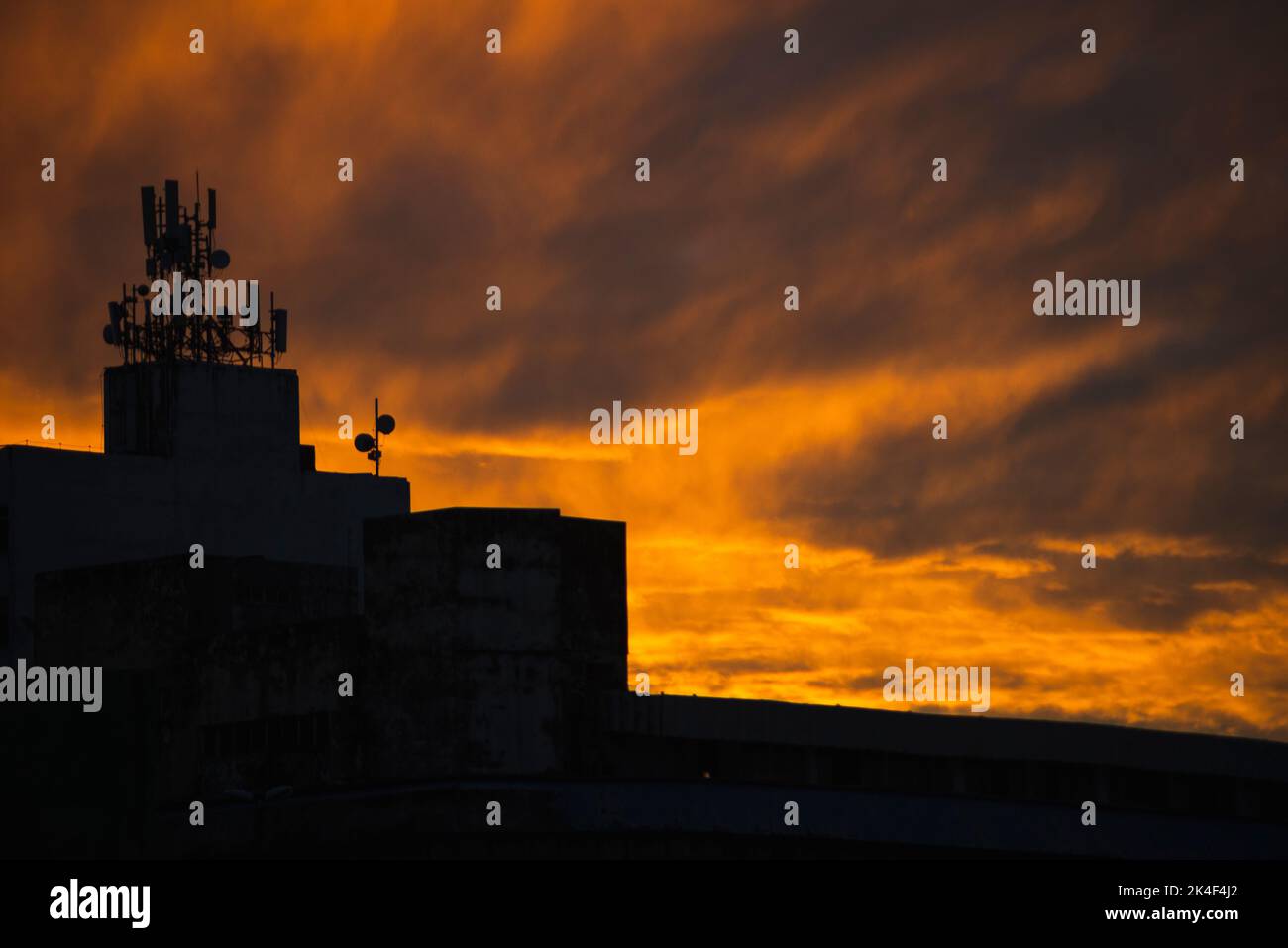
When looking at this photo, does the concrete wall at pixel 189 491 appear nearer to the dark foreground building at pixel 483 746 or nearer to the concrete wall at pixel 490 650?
the dark foreground building at pixel 483 746

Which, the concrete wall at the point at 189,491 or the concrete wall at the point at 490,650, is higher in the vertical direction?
the concrete wall at the point at 189,491

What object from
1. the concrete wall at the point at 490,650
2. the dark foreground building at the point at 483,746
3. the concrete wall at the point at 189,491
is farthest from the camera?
the concrete wall at the point at 189,491

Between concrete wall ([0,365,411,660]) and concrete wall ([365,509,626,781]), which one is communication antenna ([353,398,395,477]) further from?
concrete wall ([365,509,626,781])

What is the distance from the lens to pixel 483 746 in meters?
53.9

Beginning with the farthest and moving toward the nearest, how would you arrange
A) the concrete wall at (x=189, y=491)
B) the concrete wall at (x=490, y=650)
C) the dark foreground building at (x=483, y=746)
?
the concrete wall at (x=189, y=491), the concrete wall at (x=490, y=650), the dark foreground building at (x=483, y=746)

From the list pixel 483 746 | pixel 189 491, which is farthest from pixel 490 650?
pixel 189 491

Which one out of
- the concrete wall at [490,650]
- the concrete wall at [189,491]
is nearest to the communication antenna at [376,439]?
the concrete wall at [189,491]

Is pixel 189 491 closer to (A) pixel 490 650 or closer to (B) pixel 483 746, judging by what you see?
(A) pixel 490 650

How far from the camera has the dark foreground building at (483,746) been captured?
5006 centimetres

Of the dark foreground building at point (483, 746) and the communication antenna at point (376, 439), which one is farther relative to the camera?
the communication antenna at point (376, 439)

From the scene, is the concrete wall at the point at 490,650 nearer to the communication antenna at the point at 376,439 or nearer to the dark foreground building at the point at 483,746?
the dark foreground building at the point at 483,746
